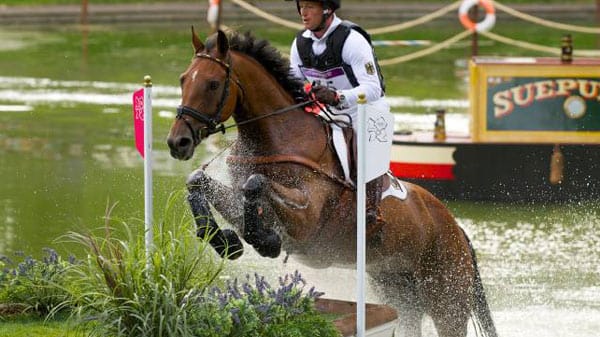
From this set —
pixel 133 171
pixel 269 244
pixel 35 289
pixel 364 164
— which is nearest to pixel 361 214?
pixel 364 164

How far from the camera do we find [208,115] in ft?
25.7

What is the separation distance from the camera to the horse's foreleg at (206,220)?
775cm

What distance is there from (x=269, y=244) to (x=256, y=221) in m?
0.16

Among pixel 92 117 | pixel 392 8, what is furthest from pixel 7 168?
pixel 392 8

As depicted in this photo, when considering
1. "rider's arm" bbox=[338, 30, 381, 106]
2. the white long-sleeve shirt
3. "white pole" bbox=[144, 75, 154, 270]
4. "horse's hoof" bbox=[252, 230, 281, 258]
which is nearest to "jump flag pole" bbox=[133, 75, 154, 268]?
"white pole" bbox=[144, 75, 154, 270]

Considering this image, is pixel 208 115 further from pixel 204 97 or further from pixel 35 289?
pixel 35 289

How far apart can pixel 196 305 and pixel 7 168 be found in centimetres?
1045

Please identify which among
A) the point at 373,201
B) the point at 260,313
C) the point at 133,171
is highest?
the point at 133,171

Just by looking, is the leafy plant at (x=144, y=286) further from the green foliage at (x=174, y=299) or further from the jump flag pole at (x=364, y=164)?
the jump flag pole at (x=364, y=164)

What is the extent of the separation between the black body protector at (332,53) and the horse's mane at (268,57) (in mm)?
215

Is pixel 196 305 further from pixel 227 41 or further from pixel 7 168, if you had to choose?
pixel 7 168

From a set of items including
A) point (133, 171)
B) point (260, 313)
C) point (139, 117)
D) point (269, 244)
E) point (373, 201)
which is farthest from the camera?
point (133, 171)

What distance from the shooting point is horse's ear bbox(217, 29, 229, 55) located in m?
7.94

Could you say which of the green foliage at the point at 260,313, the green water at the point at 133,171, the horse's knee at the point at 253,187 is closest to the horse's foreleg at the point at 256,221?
the horse's knee at the point at 253,187
